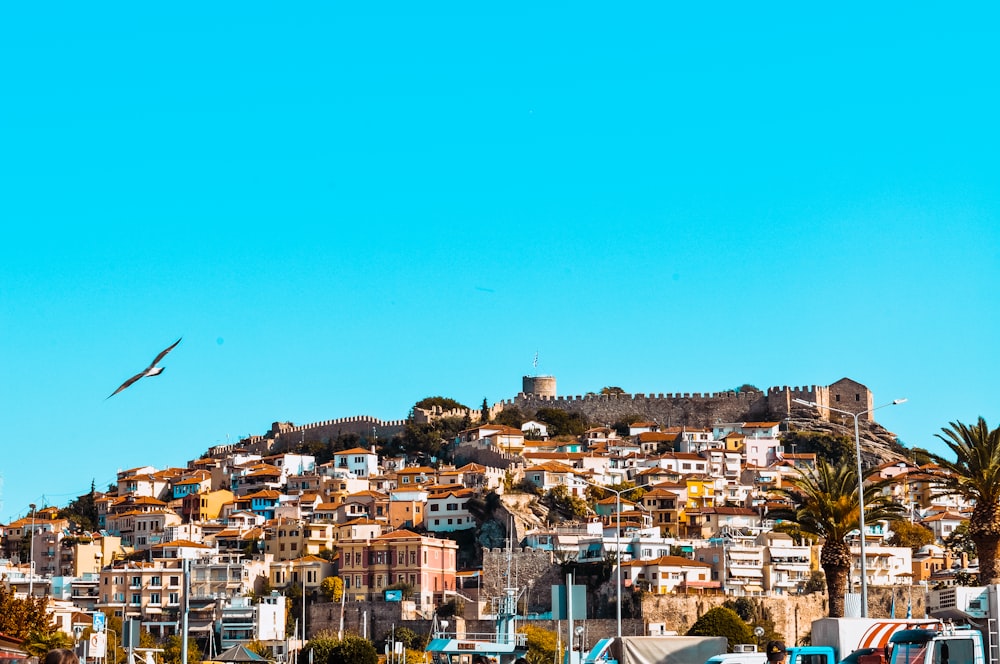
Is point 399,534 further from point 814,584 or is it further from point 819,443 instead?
point 819,443

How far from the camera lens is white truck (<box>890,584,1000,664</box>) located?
18.4 metres

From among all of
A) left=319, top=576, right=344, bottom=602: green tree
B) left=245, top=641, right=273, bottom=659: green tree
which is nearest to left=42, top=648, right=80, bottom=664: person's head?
left=245, top=641, right=273, bottom=659: green tree

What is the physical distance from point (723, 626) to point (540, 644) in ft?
33.1

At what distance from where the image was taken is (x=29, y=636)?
1751 inches

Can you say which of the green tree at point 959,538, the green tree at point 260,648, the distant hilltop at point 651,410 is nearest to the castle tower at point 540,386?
the distant hilltop at point 651,410

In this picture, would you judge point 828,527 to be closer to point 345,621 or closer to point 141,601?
point 345,621

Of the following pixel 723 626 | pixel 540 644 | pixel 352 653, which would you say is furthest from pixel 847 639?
pixel 723 626

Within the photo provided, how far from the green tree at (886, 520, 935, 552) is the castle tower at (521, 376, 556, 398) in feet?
168

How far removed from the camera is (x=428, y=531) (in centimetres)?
10919

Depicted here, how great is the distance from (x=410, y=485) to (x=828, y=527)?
80789 millimetres

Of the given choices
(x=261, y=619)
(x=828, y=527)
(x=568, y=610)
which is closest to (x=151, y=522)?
(x=261, y=619)

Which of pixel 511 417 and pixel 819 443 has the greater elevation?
pixel 511 417

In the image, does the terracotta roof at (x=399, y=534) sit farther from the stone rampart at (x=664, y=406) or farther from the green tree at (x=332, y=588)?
the stone rampart at (x=664, y=406)

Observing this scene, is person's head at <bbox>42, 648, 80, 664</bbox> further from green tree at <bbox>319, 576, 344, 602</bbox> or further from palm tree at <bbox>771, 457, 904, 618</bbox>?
green tree at <bbox>319, 576, 344, 602</bbox>
